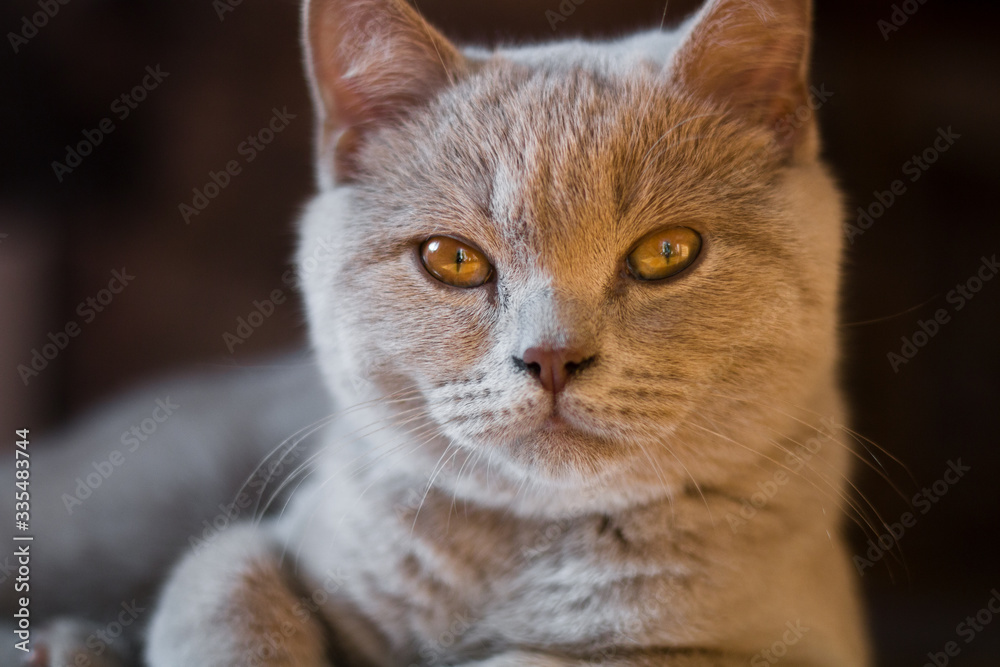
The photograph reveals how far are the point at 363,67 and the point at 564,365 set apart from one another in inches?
21.8

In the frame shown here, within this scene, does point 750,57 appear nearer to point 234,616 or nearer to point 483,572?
point 483,572

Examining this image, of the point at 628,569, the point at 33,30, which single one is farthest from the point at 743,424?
the point at 33,30

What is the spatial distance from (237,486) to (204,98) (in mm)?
628

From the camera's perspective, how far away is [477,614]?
1084 millimetres

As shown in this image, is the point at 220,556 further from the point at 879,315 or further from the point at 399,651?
the point at 879,315

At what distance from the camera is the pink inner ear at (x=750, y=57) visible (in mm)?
989

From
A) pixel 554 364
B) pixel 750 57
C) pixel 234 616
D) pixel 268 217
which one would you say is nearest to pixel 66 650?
pixel 234 616

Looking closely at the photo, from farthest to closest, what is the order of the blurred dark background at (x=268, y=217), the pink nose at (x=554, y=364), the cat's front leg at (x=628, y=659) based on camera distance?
1. the blurred dark background at (x=268, y=217)
2. the cat's front leg at (x=628, y=659)
3. the pink nose at (x=554, y=364)

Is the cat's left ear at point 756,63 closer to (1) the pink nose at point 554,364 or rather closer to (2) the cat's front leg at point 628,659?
(1) the pink nose at point 554,364

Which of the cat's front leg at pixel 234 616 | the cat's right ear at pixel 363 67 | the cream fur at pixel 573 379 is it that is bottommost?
the cat's front leg at pixel 234 616

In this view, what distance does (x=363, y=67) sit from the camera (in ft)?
3.66

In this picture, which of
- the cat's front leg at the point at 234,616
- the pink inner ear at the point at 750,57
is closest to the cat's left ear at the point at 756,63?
the pink inner ear at the point at 750,57

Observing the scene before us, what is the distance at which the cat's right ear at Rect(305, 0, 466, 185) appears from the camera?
3.50 ft

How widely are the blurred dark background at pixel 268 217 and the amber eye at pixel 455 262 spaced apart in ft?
1.17
